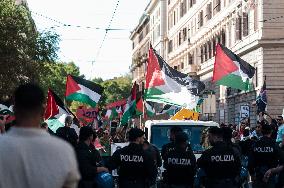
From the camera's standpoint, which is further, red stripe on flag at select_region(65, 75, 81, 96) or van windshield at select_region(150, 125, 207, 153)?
red stripe on flag at select_region(65, 75, 81, 96)

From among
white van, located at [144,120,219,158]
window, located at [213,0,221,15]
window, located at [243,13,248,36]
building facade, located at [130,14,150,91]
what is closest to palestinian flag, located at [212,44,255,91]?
white van, located at [144,120,219,158]

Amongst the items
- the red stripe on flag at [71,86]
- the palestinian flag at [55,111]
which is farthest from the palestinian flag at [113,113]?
the palestinian flag at [55,111]

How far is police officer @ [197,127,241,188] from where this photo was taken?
918 cm

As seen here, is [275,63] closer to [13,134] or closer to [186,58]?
[186,58]

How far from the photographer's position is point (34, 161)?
11.3 feet

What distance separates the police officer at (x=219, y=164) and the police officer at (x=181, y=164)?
14.9 inches

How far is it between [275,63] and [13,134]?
38.2 metres

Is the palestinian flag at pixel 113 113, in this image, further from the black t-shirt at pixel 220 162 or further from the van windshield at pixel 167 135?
the black t-shirt at pixel 220 162

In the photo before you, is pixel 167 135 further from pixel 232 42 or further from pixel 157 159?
pixel 232 42

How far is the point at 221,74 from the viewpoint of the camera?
19.8 m

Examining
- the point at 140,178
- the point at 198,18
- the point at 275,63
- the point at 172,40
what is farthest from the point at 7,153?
the point at 172,40

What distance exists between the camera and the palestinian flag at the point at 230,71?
64.1 ft

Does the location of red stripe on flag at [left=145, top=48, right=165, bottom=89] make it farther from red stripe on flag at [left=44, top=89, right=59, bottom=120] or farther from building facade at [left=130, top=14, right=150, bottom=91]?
building facade at [left=130, top=14, right=150, bottom=91]

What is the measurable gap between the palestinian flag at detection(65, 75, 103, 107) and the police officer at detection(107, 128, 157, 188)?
10.4 m
